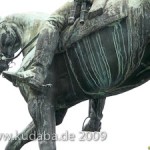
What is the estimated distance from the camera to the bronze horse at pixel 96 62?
853 centimetres

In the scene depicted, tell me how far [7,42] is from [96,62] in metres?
1.41

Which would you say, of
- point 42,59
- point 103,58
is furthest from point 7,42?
point 103,58

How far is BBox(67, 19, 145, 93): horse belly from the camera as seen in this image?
8586 mm

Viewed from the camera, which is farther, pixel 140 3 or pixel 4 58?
pixel 4 58

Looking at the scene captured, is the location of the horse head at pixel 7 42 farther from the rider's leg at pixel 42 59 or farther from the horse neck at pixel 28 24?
the rider's leg at pixel 42 59

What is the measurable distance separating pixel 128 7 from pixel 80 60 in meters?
0.79

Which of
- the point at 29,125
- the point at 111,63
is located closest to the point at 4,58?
the point at 29,125

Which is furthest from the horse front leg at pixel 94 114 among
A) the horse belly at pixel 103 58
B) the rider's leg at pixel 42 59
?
the rider's leg at pixel 42 59

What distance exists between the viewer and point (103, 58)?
343 inches

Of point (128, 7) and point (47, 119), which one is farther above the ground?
point (128, 7)

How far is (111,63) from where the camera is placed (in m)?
8.68

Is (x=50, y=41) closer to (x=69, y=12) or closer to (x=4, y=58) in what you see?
(x=69, y=12)

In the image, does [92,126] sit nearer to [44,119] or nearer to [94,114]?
[94,114]

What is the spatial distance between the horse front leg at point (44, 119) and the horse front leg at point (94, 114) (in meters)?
0.70
